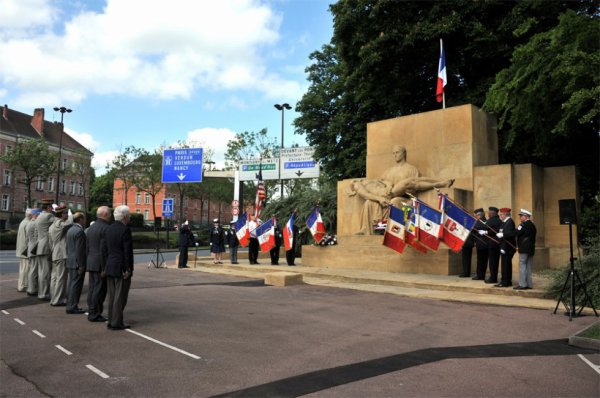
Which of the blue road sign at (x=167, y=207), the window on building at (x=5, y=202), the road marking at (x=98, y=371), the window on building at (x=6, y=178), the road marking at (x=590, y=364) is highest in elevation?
the window on building at (x=6, y=178)

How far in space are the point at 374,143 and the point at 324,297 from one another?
10.3 meters

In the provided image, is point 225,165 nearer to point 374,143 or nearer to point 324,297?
point 374,143

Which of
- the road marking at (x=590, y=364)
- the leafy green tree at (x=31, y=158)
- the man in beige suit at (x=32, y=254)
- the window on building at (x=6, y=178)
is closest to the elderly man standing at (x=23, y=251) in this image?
the man in beige suit at (x=32, y=254)

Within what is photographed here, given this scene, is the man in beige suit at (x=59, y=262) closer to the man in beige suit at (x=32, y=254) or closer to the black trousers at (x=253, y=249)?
the man in beige suit at (x=32, y=254)

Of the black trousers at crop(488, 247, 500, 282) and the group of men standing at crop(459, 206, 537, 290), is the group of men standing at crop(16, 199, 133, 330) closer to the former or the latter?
the group of men standing at crop(459, 206, 537, 290)

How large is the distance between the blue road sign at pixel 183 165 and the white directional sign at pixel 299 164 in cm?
1138

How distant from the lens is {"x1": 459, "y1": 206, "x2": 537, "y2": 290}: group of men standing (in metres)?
11.9

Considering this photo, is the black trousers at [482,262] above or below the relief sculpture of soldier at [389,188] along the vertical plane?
below

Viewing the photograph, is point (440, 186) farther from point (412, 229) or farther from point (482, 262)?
point (482, 262)

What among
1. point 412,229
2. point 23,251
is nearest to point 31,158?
point 23,251

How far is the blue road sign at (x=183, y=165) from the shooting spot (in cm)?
3016

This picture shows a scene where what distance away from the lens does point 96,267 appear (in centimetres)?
877

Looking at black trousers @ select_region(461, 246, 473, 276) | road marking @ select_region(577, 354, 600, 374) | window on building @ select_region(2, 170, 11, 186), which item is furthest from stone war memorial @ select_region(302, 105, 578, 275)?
window on building @ select_region(2, 170, 11, 186)

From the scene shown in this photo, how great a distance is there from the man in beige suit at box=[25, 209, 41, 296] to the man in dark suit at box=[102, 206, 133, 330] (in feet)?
13.8
